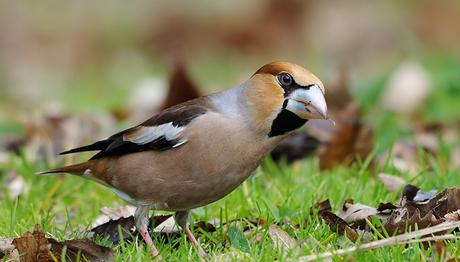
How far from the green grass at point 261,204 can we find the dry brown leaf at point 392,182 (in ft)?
0.17

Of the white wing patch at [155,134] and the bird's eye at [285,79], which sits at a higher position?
the bird's eye at [285,79]

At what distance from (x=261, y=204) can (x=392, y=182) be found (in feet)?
2.74

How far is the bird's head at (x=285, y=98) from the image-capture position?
4637 millimetres

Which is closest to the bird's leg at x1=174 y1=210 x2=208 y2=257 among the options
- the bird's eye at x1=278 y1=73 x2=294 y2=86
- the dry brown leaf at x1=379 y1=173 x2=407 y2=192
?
the bird's eye at x1=278 y1=73 x2=294 y2=86

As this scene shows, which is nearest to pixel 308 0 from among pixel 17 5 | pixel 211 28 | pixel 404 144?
pixel 211 28

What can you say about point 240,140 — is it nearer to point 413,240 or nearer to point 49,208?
point 413,240

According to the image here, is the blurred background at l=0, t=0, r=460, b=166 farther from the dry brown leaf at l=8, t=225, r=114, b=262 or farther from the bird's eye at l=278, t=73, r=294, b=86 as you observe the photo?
the dry brown leaf at l=8, t=225, r=114, b=262

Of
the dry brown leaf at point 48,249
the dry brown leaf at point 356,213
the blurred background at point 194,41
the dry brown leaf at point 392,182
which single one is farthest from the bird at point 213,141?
the blurred background at point 194,41

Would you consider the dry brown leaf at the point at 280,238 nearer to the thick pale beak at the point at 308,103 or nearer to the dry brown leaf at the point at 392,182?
the thick pale beak at the point at 308,103

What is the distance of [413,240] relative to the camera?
4262 millimetres

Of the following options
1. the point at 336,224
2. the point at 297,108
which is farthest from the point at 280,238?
the point at 297,108

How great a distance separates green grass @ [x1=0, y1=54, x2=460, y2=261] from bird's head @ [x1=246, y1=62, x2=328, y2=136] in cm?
51

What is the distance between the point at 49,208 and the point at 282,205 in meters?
1.37

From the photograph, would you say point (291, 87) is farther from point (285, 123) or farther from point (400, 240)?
point (400, 240)
